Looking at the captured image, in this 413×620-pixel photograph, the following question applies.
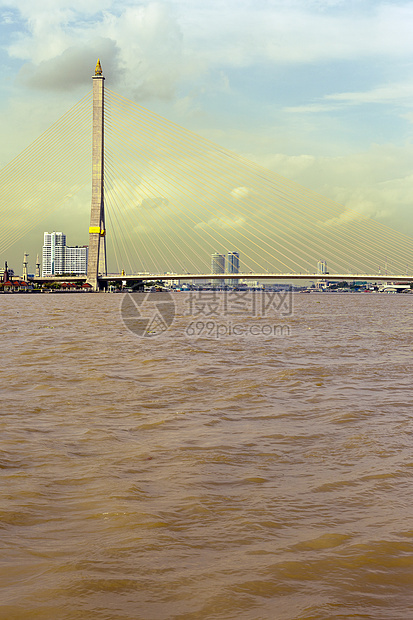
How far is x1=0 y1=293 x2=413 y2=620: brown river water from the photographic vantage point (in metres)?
A: 2.17

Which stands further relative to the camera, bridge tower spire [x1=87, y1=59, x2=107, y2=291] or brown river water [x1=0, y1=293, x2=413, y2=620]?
bridge tower spire [x1=87, y1=59, x2=107, y2=291]

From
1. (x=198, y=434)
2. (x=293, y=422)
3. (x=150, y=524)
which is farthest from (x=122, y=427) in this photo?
(x=150, y=524)

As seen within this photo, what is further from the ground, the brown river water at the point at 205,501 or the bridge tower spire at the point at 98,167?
the bridge tower spire at the point at 98,167

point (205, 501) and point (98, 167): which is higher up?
point (98, 167)

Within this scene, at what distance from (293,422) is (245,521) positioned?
7.74 ft

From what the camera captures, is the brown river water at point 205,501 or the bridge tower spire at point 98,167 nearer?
the brown river water at point 205,501

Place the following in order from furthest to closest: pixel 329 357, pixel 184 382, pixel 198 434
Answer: pixel 329 357 < pixel 184 382 < pixel 198 434

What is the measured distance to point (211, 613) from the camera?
6.72 ft

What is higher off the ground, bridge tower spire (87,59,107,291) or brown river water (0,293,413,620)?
bridge tower spire (87,59,107,291)

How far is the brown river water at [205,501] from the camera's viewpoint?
2.17 meters

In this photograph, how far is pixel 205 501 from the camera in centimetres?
315

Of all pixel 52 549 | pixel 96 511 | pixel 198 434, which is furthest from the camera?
pixel 198 434

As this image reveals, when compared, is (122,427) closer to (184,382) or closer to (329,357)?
(184,382)

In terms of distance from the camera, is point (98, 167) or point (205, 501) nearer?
point (205, 501)
